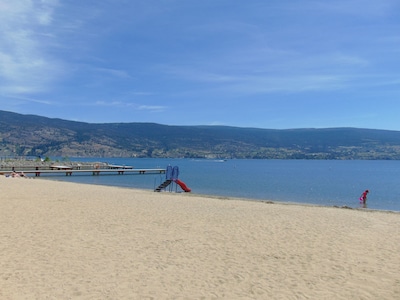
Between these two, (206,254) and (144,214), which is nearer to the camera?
A: (206,254)

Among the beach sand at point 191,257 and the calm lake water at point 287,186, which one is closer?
the beach sand at point 191,257

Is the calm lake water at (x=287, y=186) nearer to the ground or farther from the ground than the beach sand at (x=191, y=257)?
nearer to the ground

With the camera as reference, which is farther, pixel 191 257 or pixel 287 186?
pixel 287 186

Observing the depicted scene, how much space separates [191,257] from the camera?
852 centimetres

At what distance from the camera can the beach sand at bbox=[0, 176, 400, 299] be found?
6.44 m

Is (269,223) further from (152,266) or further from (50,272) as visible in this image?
A: (50,272)

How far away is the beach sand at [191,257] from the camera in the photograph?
21.1ft

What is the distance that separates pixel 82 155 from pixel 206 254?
186m

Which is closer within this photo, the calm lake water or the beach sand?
the beach sand

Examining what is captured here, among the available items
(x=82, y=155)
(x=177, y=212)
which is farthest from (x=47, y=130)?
(x=177, y=212)

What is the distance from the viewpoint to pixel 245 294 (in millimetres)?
6293

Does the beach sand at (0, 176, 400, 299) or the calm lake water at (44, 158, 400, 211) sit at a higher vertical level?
the beach sand at (0, 176, 400, 299)

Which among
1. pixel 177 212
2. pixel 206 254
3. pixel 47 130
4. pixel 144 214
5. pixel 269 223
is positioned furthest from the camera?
pixel 47 130

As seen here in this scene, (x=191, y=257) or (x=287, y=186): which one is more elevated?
(x=191, y=257)
